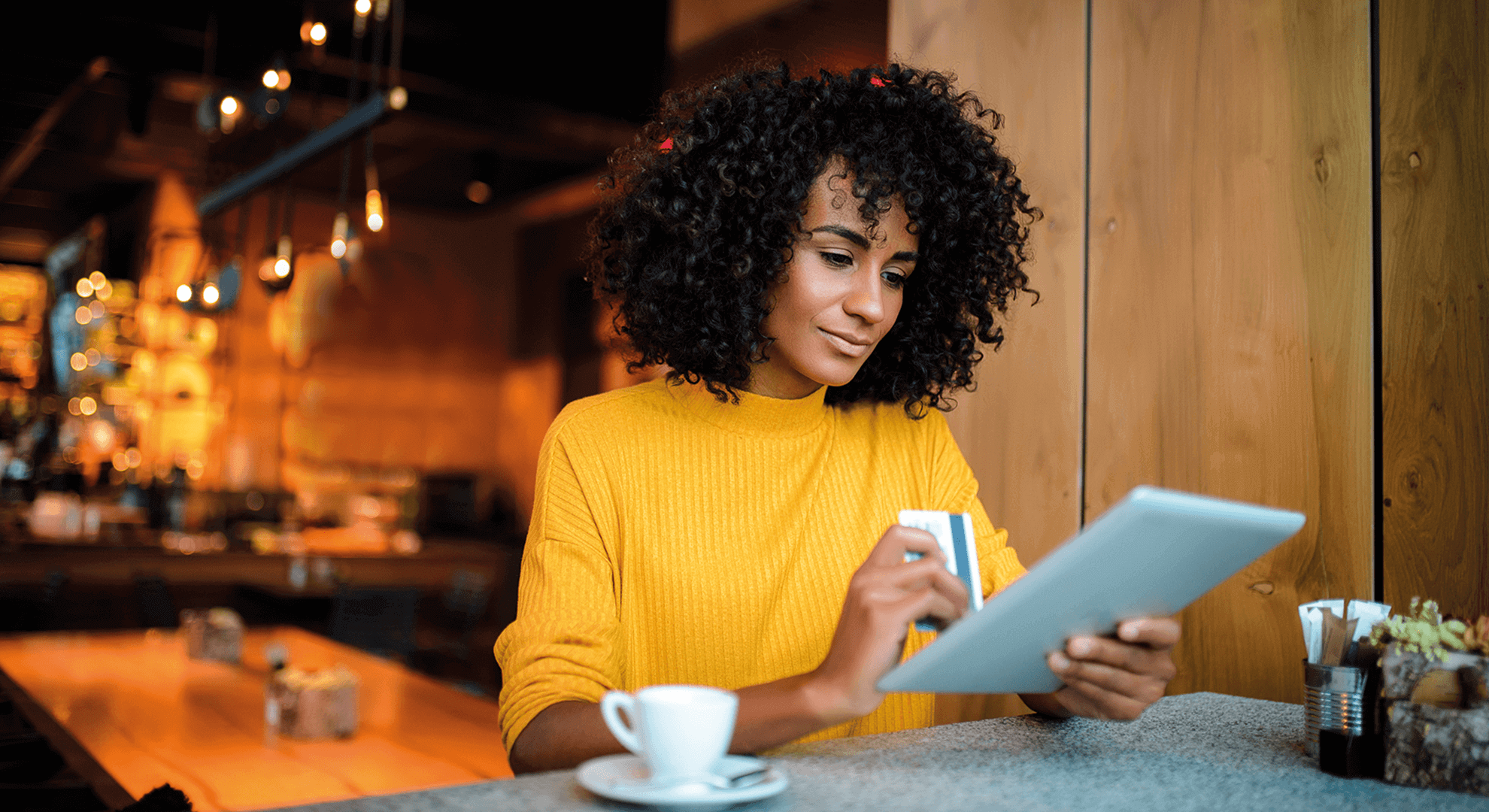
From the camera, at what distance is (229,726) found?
2.73 meters

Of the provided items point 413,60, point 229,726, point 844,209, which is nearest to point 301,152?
point 413,60

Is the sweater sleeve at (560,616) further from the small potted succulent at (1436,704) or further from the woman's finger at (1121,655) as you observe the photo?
the small potted succulent at (1436,704)

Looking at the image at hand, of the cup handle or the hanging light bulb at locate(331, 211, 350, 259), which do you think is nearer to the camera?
the cup handle

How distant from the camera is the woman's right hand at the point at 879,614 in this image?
0.91m

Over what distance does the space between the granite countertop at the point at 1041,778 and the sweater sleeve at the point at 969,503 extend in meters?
0.22

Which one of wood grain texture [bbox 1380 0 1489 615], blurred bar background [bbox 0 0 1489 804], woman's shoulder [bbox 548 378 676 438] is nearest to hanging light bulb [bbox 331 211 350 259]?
blurred bar background [bbox 0 0 1489 804]

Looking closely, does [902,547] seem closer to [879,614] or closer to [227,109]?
[879,614]

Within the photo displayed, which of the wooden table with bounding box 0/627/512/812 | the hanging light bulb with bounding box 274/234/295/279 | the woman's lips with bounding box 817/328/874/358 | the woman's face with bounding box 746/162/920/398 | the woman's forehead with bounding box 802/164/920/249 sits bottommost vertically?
the wooden table with bounding box 0/627/512/812

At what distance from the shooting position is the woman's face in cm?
134

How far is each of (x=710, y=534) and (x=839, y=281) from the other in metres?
0.37

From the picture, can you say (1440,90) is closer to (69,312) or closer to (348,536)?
(348,536)

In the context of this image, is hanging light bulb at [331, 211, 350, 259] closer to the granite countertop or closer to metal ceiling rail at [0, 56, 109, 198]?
metal ceiling rail at [0, 56, 109, 198]

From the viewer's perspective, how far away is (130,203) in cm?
1026

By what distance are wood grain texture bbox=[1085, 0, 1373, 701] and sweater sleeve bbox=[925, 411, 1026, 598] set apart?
0.44 meters
